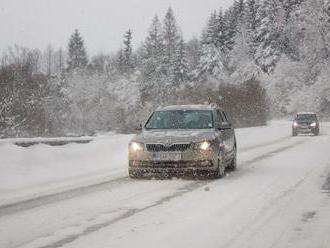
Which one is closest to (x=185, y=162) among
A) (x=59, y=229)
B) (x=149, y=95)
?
(x=59, y=229)

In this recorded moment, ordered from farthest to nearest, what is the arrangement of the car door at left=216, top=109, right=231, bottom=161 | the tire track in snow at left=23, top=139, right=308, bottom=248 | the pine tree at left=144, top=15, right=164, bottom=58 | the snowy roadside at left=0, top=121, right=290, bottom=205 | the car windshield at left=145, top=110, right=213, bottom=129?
the pine tree at left=144, top=15, right=164, bottom=58, the car windshield at left=145, top=110, right=213, bottom=129, the car door at left=216, top=109, right=231, bottom=161, the snowy roadside at left=0, top=121, right=290, bottom=205, the tire track in snow at left=23, top=139, right=308, bottom=248

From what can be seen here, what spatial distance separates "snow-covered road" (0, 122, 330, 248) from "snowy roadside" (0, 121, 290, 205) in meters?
0.03

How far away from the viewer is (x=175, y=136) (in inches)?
535

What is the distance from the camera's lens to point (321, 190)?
11594 mm

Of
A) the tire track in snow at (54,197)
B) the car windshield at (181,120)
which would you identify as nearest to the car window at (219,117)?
the car windshield at (181,120)

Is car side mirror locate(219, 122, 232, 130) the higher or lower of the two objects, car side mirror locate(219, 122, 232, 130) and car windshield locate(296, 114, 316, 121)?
the lower

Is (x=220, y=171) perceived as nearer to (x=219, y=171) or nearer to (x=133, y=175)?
(x=219, y=171)

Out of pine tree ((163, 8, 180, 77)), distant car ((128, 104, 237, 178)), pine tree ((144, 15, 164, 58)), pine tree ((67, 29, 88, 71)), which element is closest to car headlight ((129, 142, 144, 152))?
distant car ((128, 104, 237, 178))

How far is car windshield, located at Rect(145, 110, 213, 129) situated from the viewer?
14773 mm

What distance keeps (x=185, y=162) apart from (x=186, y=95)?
39.2 meters

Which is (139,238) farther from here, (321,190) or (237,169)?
(237,169)

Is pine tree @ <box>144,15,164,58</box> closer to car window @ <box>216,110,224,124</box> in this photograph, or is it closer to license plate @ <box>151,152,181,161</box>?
car window @ <box>216,110,224,124</box>

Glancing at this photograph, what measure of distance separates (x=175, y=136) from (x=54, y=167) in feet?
12.2

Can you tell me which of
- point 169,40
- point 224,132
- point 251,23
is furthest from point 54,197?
point 251,23
